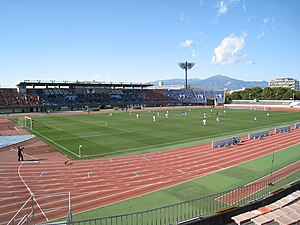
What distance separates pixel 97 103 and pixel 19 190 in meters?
66.9

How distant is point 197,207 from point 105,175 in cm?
678

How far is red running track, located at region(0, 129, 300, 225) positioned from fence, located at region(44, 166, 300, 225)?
218 cm

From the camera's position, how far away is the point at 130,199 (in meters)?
12.0

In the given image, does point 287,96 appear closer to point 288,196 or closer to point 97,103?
point 97,103

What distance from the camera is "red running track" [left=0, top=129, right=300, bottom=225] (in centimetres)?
1185

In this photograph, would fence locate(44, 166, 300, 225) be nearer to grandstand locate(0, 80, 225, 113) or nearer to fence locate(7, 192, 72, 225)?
fence locate(7, 192, 72, 225)

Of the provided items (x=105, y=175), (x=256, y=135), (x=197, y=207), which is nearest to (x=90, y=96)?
(x=256, y=135)

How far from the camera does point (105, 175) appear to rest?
1546 centimetres

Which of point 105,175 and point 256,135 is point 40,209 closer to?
point 105,175

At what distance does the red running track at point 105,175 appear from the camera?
1185 cm

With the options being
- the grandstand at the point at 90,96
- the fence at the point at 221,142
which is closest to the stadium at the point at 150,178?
the fence at the point at 221,142

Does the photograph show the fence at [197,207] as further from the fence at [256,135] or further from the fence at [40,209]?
the fence at [256,135]

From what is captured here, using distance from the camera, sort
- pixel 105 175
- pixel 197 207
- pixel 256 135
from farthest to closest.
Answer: pixel 256 135
pixel 105 175
pixel 197 207

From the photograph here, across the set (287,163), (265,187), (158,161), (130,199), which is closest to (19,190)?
(130,199)
